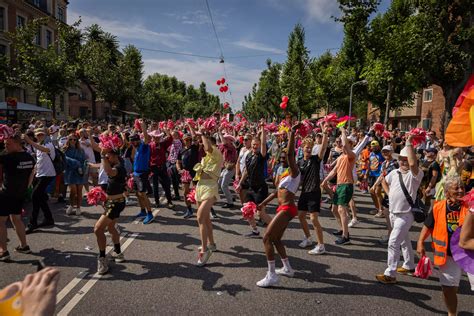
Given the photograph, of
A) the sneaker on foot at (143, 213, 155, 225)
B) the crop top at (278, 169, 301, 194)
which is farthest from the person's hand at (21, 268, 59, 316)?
the sneaker on foot at (143, 213, 155, 225)

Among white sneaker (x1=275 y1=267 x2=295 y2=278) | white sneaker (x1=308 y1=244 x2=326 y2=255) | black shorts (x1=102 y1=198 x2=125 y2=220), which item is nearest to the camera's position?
white sneaker (x1=275 y1=267 x2=295 y2=278)

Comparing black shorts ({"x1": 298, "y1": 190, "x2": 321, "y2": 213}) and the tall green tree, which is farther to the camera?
the tall green tree

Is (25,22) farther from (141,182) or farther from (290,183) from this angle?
(290,183)

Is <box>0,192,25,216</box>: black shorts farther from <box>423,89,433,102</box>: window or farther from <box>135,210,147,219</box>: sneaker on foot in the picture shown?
<box>423,89,433,102</box>: window

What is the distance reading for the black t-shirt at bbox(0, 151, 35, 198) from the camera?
5.08 meters

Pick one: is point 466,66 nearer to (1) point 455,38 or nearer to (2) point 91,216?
(1) point 455,38

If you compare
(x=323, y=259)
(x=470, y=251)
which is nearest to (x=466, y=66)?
(x=323, y=259)

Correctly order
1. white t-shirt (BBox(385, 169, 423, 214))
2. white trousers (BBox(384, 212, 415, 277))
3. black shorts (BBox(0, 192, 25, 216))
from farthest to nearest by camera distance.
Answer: black shorts (BBox(0, 192, 25, 216))
white t-shirt (BBox(385, 169, 423, 214))
white trousers (BBox(384, 212, 415, 277))

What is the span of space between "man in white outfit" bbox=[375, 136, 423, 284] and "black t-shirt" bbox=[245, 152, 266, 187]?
8.06ft

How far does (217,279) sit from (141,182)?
144 inches

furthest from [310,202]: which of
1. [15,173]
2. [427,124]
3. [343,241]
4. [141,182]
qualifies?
[427,124]

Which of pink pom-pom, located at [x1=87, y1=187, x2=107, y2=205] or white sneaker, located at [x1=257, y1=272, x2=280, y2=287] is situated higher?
pink pom-pom, located at [x1=87, y1=187, x2=107, y2=205]

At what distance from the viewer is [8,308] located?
1183 millimetres

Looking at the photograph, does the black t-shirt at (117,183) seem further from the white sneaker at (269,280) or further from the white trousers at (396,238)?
the white trousers at (396,238)
